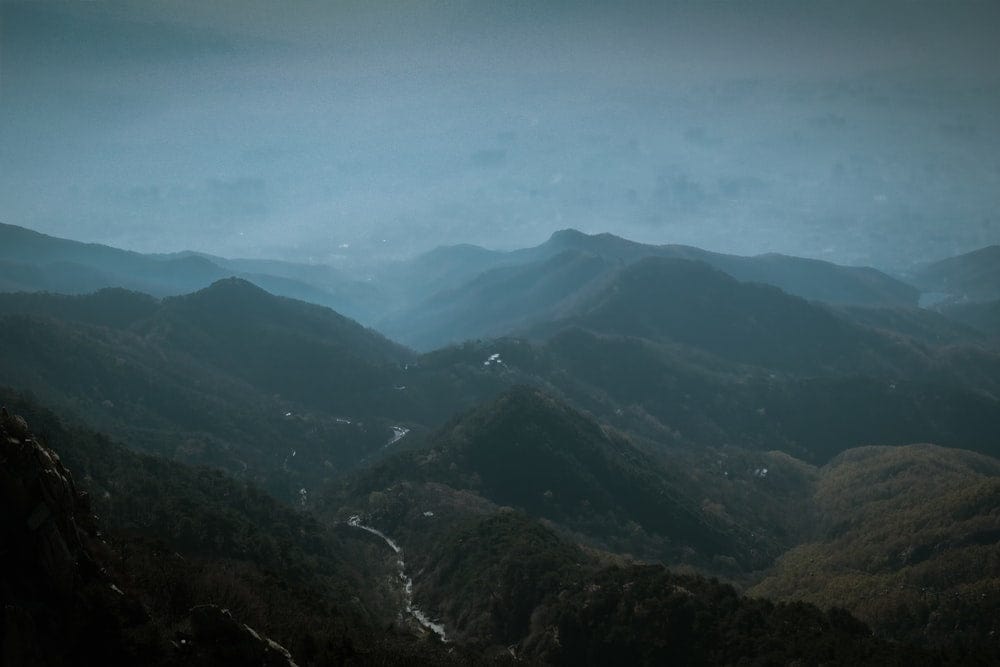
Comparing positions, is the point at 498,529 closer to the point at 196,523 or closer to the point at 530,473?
the point at 196,523

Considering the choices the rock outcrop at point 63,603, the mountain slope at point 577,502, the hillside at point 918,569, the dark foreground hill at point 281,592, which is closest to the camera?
the rock outcrop at point 63,603

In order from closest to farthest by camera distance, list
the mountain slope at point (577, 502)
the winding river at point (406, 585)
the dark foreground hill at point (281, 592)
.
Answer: the dark foreground hill at point (281, 592), the winding river at point (406, 585), the mountain slope at point (577, 502)

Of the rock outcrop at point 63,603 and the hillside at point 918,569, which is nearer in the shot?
the rock outcrop at point 63,603

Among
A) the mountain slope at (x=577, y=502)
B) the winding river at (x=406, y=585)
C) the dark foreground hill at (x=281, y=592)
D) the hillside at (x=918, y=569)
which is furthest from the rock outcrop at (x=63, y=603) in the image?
the mountain slope at (x=577, y=502)

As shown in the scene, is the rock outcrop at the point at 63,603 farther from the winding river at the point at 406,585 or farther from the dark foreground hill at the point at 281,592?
the winding river at the point at 406,585

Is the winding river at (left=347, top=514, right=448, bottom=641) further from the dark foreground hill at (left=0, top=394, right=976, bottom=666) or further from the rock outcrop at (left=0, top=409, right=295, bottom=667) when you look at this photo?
the rock outcrop at (left=0, top=409, right=295, bottom=667)

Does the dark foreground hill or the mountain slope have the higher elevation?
the dark foreground hill

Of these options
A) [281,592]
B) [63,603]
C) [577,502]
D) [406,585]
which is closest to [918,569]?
[577,502]

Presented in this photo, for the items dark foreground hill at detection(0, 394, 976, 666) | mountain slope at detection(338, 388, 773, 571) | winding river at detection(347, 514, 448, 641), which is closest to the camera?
dark foreground hill at detection(0, 394, 976, 666)

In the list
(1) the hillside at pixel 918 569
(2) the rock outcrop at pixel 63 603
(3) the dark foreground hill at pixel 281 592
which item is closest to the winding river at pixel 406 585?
(3) the dark foreground hill at pixel 281 592

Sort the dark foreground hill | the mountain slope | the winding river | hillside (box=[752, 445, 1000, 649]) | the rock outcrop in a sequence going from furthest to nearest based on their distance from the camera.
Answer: the mountain slope, the winding river, hillside (box=[752, 445, 1000, 649]), the dark foreground hill, the rock outcrop

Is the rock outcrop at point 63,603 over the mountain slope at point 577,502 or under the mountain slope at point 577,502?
over

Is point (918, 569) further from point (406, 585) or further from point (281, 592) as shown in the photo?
point (281, 592)

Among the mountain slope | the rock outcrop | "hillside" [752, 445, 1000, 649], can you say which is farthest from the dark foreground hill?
the mountain slope
